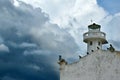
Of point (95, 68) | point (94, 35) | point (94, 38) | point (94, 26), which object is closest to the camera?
point (95, 68)

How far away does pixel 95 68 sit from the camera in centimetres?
3850

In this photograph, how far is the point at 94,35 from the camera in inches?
2101

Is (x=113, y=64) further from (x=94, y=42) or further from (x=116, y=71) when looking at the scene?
(x=94, y=42)

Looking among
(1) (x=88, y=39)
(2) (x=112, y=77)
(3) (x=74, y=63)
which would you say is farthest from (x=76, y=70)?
(1) (x=88, y=39)

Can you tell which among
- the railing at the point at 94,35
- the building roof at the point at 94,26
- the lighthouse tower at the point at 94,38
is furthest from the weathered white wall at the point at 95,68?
the building roof at the point at 94,26

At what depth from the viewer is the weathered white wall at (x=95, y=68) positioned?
37.0 meters

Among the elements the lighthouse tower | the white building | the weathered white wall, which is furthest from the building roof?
the weathered white wall

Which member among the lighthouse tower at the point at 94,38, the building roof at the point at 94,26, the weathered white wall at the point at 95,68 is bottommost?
the weathered white wall at the point at 95,68

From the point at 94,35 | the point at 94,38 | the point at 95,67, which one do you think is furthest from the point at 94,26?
the point at 95,67

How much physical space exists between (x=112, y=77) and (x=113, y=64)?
1274 mm

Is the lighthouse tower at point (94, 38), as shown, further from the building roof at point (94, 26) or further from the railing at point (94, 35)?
the building roof at point (94, 26)

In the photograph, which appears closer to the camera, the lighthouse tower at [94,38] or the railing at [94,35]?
the lighthouse tower at [94,38]

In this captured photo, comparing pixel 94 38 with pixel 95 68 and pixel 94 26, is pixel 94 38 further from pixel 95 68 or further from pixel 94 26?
pixel 95 68

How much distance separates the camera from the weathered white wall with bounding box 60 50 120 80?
37.0 meters
